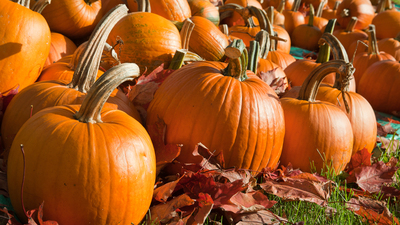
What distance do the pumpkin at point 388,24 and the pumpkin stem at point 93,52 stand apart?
6.23 metres

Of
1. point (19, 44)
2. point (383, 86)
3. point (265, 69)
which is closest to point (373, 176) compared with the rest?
point (265, 69)

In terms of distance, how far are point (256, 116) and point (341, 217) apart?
684 mm

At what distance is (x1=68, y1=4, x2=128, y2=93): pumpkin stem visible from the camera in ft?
5.93

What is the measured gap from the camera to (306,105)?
2.46m

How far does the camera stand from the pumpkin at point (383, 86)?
13.7ft

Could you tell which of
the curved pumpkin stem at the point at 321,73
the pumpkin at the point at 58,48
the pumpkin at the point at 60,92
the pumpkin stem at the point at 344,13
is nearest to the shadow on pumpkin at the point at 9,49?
the pumpkin at the point at 60,92

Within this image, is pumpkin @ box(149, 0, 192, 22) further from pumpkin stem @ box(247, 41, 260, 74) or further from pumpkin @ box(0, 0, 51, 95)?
pumpkin @ box(0, 0, 51, 95)

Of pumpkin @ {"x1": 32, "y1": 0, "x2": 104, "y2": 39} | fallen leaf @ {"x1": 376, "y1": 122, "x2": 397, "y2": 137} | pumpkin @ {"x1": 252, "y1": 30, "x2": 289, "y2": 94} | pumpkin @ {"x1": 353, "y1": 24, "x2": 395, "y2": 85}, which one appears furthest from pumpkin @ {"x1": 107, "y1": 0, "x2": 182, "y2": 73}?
pumpkin @ {"x1": 353, "y1": 24, "x2": 395, "y2": 85}

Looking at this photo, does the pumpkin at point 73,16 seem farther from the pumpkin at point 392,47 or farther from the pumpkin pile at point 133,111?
the pumpkin at point 392,47

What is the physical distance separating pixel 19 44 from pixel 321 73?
201 cm

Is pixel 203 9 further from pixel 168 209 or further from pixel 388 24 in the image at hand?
pixel 388 24

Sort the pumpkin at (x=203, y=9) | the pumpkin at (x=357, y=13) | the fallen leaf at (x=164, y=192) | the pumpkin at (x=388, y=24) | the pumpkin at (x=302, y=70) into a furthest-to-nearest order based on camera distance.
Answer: the pumpkin at (x=357, y=13) → the pumpkin at (x=388, y=24) → the pumpkin at (x=203, y=9) → the pumpkin at (x=302, y=70) → the fallen leaf at (x=164, y=192)

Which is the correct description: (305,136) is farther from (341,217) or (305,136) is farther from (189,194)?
(189,194)

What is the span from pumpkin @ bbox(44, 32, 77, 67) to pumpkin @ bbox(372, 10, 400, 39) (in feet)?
19.5
